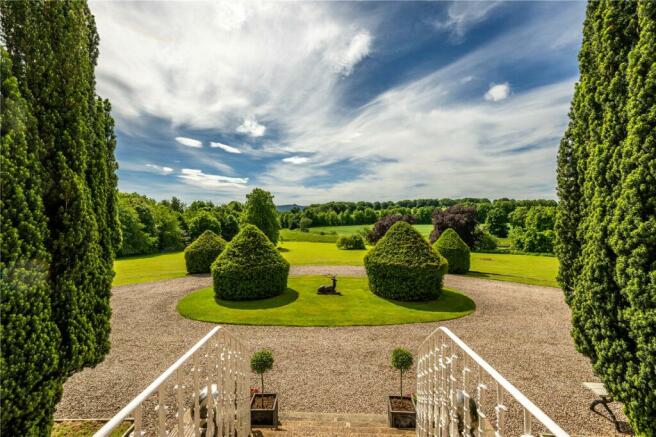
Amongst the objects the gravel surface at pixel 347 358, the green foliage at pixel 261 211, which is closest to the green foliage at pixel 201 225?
the green foliage at pixel 261 211

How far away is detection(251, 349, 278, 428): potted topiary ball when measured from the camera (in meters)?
6.02

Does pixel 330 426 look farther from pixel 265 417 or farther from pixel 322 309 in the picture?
pixel 322 309

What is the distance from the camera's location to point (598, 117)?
15.5ft

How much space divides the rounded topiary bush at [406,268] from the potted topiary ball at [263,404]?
9.84 meters

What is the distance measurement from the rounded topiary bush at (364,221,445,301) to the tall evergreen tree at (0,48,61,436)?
44.8 feet

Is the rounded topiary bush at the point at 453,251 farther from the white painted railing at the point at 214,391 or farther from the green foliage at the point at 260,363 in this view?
the white painted railing at the point at 214,391

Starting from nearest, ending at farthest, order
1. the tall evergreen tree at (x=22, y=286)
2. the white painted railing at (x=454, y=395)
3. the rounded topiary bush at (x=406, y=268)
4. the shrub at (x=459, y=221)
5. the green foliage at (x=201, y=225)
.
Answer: the white painted railing at (x=454, y=395)
the tall evergreen tree at (x=22, y=286)
the rounded topiary bush at (x=406, y=268)
the shrub at (x=459, y=221)
the green foliage at (x=201, y=225)

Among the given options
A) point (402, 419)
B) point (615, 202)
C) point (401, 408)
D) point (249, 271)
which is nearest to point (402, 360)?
point (401, 408)

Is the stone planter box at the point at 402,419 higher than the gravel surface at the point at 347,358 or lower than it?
higher

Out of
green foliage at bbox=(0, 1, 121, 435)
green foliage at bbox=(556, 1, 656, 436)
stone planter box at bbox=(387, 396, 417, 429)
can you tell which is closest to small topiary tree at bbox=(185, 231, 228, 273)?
green foliage at bbox=(0, 1, 121, 435)

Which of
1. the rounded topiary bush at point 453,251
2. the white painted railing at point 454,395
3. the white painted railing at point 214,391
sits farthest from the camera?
the rounded topiary bush at point 453,251

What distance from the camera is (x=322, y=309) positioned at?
46.0ft

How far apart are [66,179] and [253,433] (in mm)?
5561

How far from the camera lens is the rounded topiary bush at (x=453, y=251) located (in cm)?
2280
